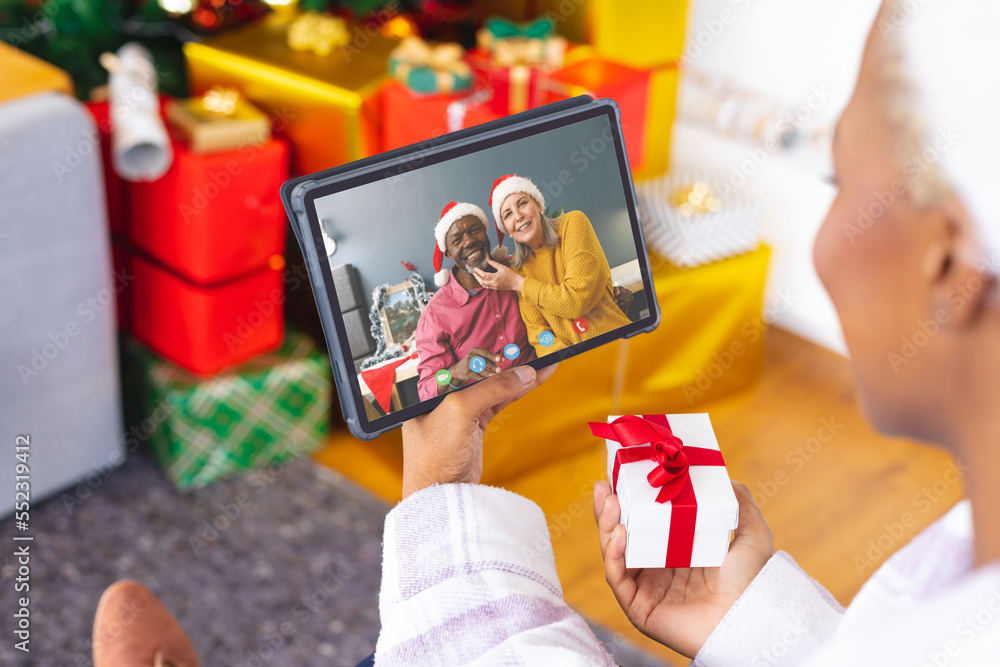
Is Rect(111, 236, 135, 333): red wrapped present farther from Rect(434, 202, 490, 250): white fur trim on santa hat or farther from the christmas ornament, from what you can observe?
Rect(434, 202, 490, 250): white fur trim on santa hat

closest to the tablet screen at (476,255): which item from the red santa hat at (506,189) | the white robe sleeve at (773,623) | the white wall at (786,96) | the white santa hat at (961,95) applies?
the red santa hat at (506,189)

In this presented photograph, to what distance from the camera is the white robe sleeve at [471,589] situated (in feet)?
2.08

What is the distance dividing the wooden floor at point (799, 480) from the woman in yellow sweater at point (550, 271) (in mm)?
723

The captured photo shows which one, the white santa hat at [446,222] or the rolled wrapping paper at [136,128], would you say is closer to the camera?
the white santa hat at [446,222]

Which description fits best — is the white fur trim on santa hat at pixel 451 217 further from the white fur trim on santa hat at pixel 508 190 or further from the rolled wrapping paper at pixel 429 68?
the rolled wrapping paper at pixel 429 68

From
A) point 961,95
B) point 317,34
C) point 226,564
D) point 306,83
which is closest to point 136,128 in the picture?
point 306,83

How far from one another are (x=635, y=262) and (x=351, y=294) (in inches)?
9.9

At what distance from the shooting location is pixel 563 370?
1626mm

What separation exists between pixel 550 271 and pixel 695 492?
0.23 metres

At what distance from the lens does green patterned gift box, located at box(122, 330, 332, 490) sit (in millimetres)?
1629

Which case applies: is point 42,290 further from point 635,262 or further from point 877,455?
point 877,455

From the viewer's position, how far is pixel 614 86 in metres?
1.59

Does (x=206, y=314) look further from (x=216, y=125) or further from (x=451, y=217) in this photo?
(x=451, y=217)

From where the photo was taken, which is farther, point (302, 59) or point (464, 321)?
point (302, 59)
